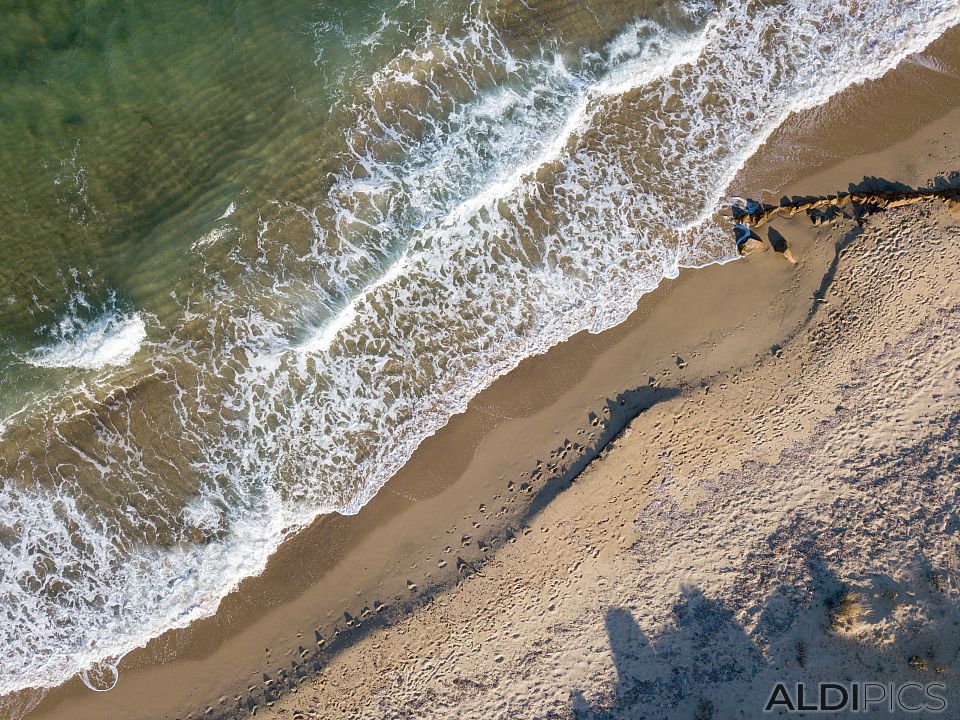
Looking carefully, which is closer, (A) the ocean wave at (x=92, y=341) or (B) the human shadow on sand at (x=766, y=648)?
(B) the human shadow on sand at (x=766, y=648)

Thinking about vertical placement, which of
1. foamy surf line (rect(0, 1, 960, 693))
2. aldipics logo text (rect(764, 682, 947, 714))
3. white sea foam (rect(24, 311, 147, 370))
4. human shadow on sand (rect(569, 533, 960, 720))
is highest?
white sea foam (rect(24, 311, 147, 370))

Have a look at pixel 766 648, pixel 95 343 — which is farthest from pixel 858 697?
pixel 95 343

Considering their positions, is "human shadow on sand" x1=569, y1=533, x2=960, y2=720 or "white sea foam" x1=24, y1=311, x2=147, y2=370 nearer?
"human shadow on sand" x1=569, y1=533, x2=960, y2=720

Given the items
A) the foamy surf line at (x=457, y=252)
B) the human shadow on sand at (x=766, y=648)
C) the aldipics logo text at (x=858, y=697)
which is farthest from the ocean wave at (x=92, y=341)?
→ the aldipics logo text at (x=858, y=697)

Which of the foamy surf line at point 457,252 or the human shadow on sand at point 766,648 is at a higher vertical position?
the foamy surf line at point 457,252

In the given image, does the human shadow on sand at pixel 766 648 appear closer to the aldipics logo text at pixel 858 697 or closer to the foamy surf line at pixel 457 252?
the aldipics logo text at pixel 858 697

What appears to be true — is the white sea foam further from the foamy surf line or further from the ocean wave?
the foamy surf line

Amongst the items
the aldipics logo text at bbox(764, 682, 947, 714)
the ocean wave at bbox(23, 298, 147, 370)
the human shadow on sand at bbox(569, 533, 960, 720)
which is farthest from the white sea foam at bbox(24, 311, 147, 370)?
the aldipics logo text at bbox(764, 682, 947, 714)

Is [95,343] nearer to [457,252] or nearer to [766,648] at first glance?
[457,252]

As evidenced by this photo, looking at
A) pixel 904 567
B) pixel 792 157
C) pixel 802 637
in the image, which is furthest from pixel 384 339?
pixel 904 567
